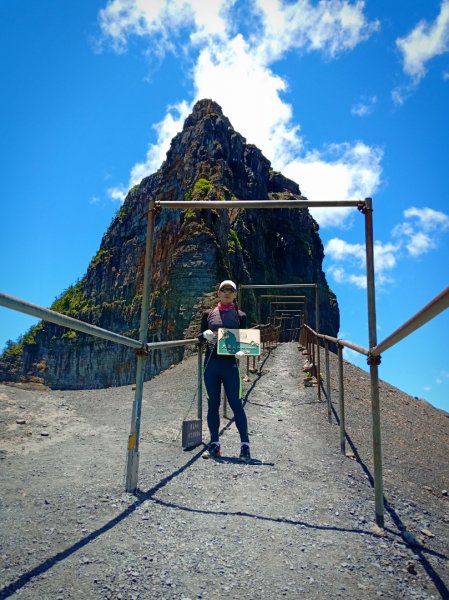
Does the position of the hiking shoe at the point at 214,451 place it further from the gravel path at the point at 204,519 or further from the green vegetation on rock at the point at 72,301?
the green vegetation on rock at the point at 72,301

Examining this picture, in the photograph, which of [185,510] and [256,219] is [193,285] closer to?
[185,510]

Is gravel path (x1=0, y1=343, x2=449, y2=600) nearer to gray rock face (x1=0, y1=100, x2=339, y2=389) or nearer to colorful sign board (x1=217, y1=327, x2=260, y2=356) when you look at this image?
colorful sign board (x1=217, y1=327, x2=260, y2=356)

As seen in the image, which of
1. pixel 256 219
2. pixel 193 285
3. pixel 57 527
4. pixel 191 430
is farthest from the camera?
pixel 256 219

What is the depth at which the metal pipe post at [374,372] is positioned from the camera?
3.26 m

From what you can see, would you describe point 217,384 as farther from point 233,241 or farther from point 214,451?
point 233,241

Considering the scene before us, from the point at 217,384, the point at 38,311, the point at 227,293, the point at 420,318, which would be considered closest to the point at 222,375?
the point at 217,384

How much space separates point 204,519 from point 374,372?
1580 mm

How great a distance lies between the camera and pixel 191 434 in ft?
16.6

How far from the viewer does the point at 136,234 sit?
179 feet

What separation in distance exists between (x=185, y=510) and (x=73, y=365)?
164 ft

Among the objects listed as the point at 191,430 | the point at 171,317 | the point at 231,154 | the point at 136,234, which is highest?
the point at 231,154

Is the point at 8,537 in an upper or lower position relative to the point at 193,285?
lower

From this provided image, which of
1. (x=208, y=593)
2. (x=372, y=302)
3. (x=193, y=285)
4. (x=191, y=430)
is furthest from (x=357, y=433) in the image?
(x=193, y=285)

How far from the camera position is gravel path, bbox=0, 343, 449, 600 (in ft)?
7.62
